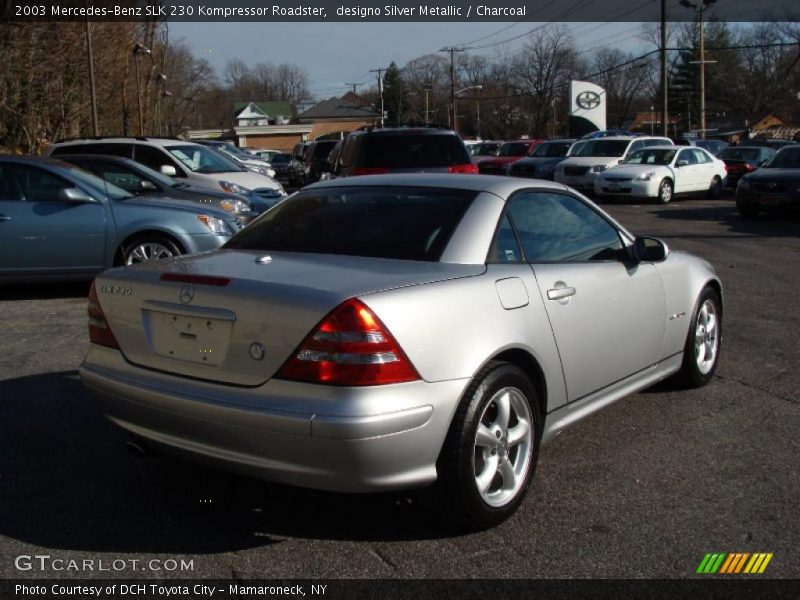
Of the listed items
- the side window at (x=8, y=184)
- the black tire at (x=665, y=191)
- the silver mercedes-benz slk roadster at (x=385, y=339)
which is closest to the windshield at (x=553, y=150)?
the black tire at (x=665, y=191)

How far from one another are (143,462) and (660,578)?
2596 millimetres

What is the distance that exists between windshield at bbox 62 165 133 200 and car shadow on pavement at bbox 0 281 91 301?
115 cm

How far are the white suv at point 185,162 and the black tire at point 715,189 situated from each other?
13544 mm

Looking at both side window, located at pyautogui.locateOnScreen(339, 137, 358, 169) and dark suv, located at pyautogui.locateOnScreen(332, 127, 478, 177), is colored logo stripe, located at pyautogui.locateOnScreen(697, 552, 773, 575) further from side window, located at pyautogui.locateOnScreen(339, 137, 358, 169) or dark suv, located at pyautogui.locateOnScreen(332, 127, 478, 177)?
side window, located at pyautogui.locateOnScreen(339, 137, 358, 169)

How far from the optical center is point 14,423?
16.7 feet

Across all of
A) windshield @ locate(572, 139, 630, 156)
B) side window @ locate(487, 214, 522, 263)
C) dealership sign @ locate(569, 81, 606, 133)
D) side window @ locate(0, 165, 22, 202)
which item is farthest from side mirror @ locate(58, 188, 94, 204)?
dealership sign @ locate(569, 81, 606, 133)

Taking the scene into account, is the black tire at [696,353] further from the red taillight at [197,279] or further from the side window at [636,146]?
the side window at [636,146]

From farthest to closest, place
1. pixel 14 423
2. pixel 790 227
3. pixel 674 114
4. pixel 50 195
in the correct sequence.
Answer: pixel 674 114 → pixel 790 227 → pixel 50 195 → pixel 14 423

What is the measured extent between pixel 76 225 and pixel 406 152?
5.10 meters

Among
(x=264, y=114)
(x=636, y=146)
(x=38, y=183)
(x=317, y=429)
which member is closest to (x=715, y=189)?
(x=636, y=146)

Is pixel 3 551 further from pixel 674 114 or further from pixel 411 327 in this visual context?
pixel 674 114

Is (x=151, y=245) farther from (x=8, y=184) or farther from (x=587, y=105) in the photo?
(x=587, y=105)

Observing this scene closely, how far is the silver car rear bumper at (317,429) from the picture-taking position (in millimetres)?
3207
